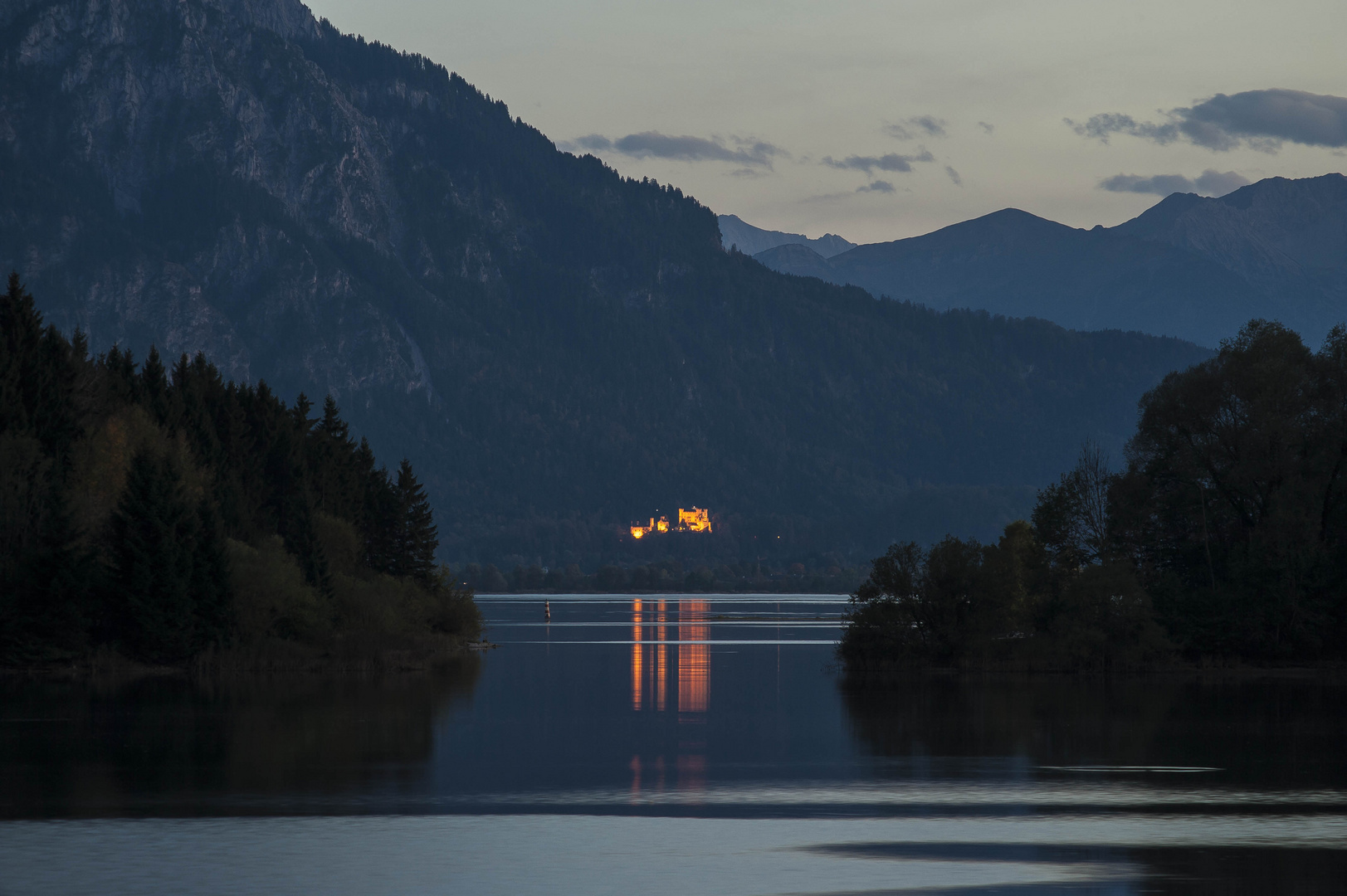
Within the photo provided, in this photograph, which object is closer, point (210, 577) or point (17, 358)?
point (210, 577)

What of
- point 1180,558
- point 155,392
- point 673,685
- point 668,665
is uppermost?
point 155,392

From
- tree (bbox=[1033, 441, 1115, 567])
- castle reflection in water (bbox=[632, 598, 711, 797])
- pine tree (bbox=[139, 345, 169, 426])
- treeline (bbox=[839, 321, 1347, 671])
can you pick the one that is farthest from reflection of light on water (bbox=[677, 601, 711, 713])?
pine tree (bbox=[139, 345, 169, 426])

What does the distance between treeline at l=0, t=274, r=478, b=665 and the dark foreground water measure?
5.28m

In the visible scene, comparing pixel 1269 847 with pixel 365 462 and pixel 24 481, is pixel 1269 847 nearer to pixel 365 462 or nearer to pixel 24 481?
pixel 24 481

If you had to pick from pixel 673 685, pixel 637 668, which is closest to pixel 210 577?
pixel 673 685

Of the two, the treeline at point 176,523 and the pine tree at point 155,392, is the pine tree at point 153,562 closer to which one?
the treeline at point 176,523

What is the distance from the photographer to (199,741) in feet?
131

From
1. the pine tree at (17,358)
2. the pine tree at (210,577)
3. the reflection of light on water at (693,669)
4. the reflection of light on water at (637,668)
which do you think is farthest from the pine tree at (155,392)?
the reflection of light on water at (693,669)

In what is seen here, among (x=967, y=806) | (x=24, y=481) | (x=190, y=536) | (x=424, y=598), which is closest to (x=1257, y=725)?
(x=967, y=806)

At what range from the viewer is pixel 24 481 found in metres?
65.2

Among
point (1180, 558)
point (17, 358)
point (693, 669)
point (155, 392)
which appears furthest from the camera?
point (155, 392)

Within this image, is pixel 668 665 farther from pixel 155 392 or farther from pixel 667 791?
pixel 667 791

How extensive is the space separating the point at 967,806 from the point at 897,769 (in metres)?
5.86

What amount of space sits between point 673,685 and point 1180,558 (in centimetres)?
2550
